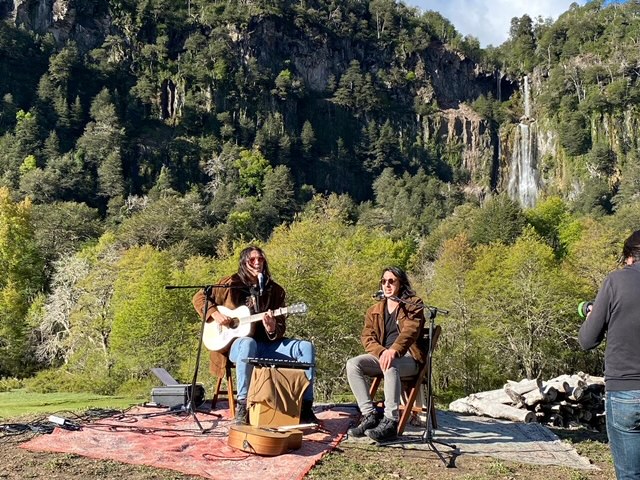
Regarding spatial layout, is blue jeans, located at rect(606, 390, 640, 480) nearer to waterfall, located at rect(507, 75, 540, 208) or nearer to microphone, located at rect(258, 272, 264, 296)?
microphone, located at rect(258, 272, 264, 296)

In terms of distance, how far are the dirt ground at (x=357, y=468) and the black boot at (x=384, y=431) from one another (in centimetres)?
14

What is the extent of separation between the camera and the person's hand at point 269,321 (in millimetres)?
6484

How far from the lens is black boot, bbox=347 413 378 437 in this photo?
5973 millimetres

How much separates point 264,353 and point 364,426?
4.49ft

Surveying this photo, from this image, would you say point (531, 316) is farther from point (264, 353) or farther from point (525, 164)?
point (525, 164)

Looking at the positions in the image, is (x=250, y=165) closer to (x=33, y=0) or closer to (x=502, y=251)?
(x=33, y=0)

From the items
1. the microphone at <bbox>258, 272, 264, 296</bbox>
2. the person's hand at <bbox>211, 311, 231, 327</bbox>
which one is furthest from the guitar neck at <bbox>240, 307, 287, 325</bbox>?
the microphone at <bbox>258, 272, 264, 296</bbox>

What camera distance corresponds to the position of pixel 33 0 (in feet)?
301

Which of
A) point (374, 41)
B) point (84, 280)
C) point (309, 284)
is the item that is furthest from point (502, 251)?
point (374, 41)

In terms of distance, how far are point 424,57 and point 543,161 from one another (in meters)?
37.3

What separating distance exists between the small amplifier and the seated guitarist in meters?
0.67

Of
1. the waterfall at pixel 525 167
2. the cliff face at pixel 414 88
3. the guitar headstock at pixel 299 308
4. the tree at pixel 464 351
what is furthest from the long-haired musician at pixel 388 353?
the waterfall at pixel 525 167

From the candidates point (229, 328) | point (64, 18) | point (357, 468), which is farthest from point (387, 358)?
point (64, 18)

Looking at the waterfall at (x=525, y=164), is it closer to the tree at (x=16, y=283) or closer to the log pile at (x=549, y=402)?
the tree at (x=16, y=283)
